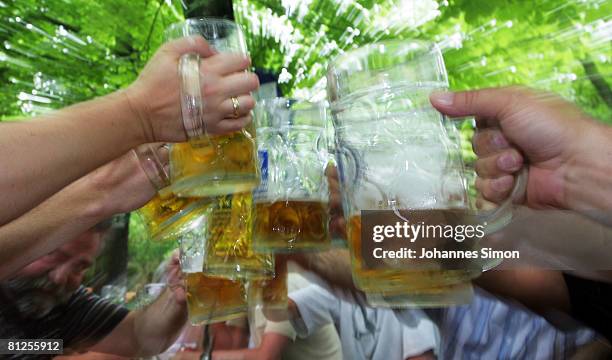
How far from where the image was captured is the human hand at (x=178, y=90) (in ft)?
1.66

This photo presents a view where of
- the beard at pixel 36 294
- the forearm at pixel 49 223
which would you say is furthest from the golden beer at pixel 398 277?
the beard at pixel 36 294

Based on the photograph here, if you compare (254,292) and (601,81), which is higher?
(601,81)

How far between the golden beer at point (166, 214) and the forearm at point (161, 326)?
0.18 meters

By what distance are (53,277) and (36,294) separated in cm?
4

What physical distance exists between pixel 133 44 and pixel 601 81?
2.50 feet

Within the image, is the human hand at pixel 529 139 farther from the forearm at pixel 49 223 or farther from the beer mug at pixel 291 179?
the forearm at pixel 49 223

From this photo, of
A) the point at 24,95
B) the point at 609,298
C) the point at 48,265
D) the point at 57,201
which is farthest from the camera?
the point at 24,95

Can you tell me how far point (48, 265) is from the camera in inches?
33.7

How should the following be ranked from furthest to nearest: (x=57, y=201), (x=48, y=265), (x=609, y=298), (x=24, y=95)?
(x=24, y=95) → (x=48, y=265) → (x=57, y=201) → (x=609, y=298)

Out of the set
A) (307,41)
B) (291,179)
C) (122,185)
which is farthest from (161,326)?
(307,41)

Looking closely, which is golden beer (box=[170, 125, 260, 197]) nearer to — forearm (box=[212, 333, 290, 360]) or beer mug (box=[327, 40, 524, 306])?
beer mug (box=[327, 40, 524, 306])

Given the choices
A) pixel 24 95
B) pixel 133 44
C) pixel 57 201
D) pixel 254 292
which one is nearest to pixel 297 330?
pixel 254 292

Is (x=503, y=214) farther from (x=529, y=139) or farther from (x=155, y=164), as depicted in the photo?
(x=155, y=164)

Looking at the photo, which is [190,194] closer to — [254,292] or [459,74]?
[254,292]
